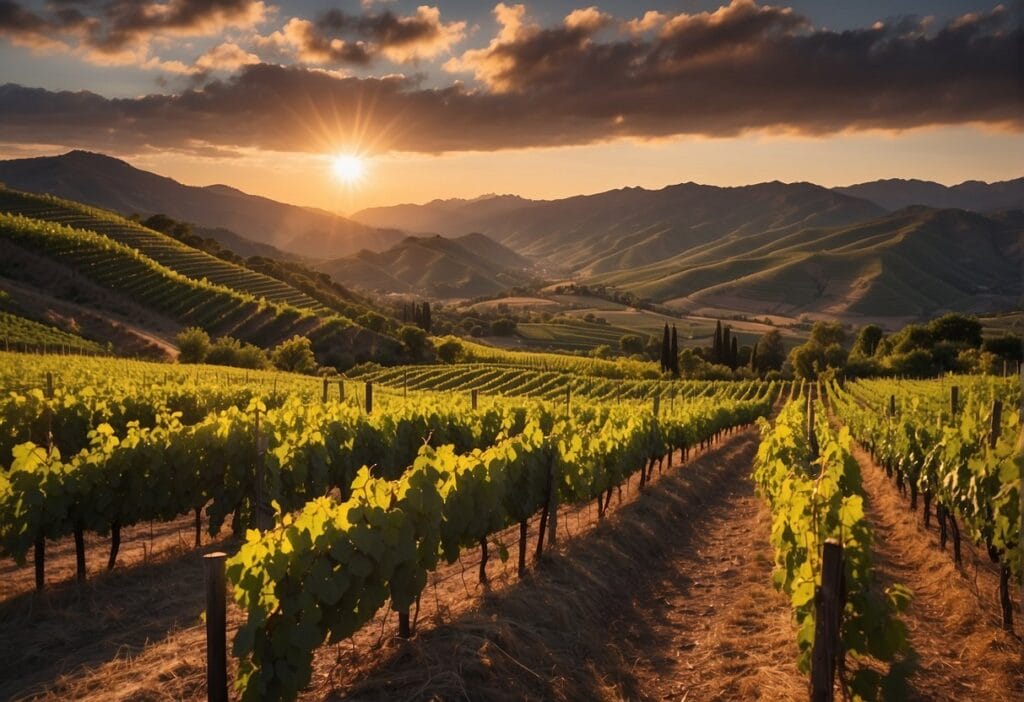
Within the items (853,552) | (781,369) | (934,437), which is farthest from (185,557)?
(781,369)

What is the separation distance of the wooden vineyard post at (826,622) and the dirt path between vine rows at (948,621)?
2.51 feet

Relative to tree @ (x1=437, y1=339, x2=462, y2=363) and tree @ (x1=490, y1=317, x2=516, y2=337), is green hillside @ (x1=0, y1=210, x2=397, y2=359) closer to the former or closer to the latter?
tree @ (x1=437, y1=339, x2=462, y2=363)

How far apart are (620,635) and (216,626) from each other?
4686 mm

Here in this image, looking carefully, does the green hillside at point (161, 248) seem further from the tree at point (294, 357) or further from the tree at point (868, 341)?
the tree at point (868, 341)

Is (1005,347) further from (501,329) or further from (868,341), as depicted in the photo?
(501,329)

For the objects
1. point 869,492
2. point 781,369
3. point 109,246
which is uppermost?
point 109,246

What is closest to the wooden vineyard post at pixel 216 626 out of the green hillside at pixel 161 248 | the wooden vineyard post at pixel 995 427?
the wooden vineyard post at pixel 995 427

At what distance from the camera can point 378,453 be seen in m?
12.7

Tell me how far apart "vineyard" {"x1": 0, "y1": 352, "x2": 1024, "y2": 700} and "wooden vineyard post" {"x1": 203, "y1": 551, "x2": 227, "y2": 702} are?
2cm

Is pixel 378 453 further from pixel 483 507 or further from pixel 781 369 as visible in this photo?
pixel 781 369

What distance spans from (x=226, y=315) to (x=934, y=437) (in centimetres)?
5965

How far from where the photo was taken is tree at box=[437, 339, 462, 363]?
2729 inches

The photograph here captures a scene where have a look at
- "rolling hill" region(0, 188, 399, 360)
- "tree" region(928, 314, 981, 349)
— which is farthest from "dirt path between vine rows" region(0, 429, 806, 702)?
"tree" region(928, 314, 981, 349)

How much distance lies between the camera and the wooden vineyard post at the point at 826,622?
4824mm
